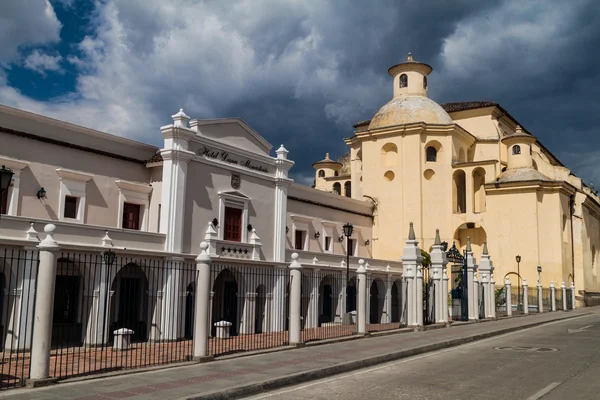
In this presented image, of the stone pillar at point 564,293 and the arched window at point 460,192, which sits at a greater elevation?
the arched window at point 460,192

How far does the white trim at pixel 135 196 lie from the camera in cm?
2138

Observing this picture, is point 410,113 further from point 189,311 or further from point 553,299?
point 189,311

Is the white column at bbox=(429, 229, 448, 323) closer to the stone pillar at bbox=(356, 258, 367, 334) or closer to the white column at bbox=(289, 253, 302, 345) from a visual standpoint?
the stone pillar at bbox=(356, 258, 367, 334)

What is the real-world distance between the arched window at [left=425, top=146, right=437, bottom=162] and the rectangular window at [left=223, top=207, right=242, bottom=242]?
781 inches

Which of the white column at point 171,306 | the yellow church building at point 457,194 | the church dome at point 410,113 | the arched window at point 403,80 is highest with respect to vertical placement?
the arched window at point 403,80

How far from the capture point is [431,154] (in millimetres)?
40062

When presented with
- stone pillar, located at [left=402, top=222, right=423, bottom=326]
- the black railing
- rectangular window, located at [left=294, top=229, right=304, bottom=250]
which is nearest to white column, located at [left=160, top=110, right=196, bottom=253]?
the black railing

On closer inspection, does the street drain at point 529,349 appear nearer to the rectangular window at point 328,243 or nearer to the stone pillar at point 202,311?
the stone pillar at point 202,311

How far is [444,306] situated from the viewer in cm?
Answer: 2295

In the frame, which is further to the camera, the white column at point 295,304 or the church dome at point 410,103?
the church dome at point 410,103

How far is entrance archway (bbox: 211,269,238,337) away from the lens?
22.7m

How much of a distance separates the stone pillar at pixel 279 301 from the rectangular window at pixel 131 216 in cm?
564

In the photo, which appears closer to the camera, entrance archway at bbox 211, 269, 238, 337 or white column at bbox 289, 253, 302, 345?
white column at bbox 289, 253, 302, 345

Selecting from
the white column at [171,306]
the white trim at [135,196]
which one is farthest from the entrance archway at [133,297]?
the white trim at [135,196]
